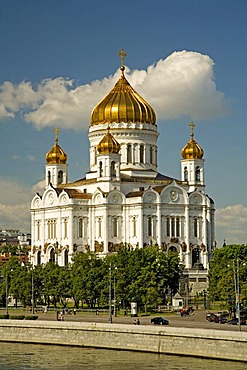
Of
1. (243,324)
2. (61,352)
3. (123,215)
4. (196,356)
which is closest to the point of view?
(196,356)

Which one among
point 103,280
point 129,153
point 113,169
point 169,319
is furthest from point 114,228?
point 169,319

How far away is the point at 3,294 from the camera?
9831cm

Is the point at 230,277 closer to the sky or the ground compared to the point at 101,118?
closer to the ground

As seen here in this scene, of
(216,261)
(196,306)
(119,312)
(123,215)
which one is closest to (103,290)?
(119,312)

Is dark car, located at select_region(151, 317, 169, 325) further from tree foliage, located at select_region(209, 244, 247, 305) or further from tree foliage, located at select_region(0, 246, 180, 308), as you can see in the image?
tree foliage, located at select_region(0, 246, 180, 308)

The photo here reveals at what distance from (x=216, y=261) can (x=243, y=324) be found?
28989mm

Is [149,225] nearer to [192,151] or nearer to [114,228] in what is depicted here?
[114,228]

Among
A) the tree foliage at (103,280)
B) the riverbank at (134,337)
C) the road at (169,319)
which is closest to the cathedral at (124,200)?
the tree foliage at (103,280)

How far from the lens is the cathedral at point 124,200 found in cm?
11169

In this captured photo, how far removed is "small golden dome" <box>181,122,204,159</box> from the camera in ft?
394

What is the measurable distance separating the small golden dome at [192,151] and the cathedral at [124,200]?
0.24ft

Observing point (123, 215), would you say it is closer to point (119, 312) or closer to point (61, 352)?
point (119, 312)

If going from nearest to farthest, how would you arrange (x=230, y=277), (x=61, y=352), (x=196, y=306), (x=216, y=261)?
(x=61, y=352), (x=230, y=277), (x=196, y=306), (x=216, y=261)

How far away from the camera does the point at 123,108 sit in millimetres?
118250
